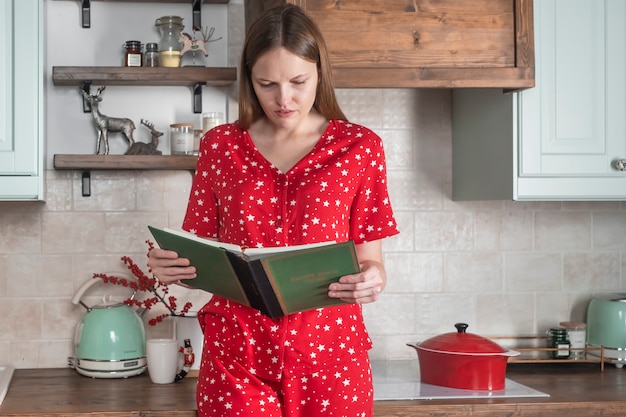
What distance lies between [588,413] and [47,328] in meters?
1.66

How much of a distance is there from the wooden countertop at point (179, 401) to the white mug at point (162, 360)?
0.03 m

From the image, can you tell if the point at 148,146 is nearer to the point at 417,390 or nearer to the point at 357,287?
the point at 417,390

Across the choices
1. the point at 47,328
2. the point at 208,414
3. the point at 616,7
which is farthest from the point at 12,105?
the point at 616,7

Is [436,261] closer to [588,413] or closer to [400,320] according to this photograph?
[400,320]

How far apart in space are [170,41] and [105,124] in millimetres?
328

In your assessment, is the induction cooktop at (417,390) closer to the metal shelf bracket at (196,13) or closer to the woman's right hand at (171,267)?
the woman's right hand at (171,267)

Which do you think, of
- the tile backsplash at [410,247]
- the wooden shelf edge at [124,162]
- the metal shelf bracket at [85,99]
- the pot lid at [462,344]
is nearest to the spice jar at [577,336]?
the tile backsplash at [410,247]

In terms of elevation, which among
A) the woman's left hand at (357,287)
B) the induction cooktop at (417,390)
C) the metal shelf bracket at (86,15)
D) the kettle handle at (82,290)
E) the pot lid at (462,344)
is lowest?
the induction cooktop at (417,390)

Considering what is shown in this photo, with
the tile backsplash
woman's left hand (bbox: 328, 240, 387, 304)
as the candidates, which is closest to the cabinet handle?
the tile backsplash

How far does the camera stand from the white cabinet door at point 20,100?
2.60m

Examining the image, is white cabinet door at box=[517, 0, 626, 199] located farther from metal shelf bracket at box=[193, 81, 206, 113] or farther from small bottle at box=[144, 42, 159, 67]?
small bottle at box=[144, 42, 159, 67]

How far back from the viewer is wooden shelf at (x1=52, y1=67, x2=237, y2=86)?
2.86 metres

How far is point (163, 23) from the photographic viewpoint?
294 centimetres

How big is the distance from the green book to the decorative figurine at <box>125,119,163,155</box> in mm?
1033
